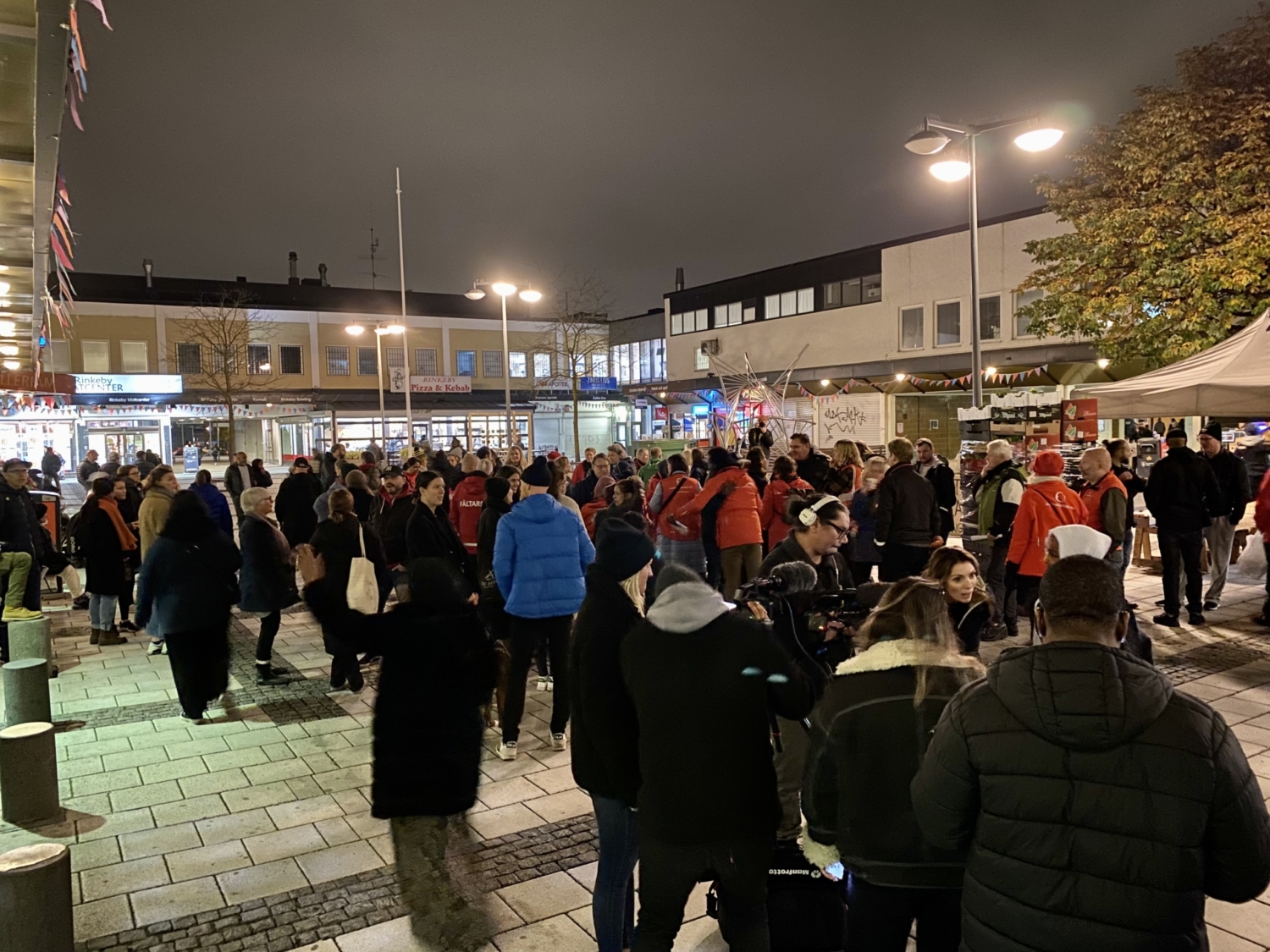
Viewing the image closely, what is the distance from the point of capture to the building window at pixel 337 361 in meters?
42.5

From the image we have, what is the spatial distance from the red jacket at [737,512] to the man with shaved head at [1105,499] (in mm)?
2937

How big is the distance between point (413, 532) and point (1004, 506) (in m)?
5.45

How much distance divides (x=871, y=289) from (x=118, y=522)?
1087 inches

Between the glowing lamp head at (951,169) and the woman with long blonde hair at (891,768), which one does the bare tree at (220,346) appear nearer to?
the glowing lamp head at (951,169)

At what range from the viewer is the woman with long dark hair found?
6.55 m

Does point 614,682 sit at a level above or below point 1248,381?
below

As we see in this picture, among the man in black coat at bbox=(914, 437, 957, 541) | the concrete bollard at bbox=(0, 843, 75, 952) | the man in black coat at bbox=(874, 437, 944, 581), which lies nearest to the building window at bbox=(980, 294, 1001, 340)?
the man in black coat at bbox=(914, 437, 957, 541)

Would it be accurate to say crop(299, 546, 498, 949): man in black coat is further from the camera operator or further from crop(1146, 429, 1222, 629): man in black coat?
crop(1146, 429, 1222, 629): man in black coat

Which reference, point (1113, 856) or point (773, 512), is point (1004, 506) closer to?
point (773, 512)

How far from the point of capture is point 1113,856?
6.43 ft

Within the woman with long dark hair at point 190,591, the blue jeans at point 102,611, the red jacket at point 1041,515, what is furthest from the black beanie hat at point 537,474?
the blue jeans at point 102,611

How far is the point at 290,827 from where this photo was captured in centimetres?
504

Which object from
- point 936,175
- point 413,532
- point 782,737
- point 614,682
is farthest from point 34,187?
point 936,175

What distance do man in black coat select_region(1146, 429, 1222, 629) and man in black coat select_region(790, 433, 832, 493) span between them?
334 centimetres
